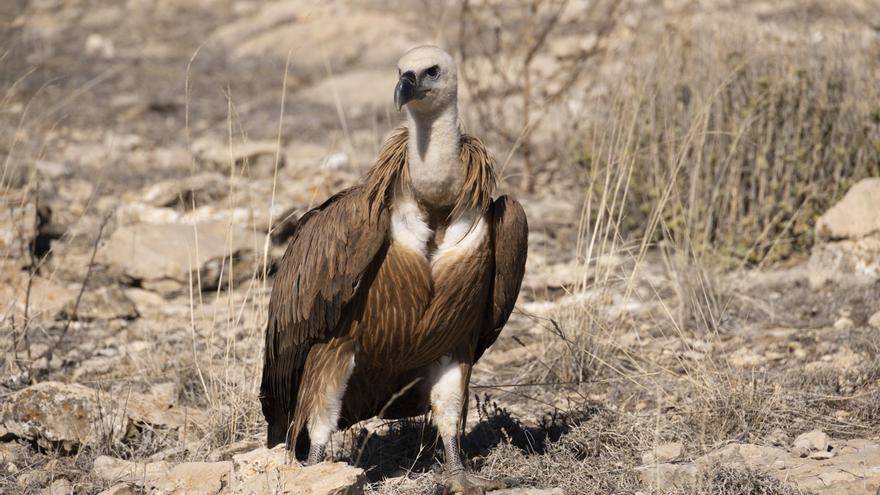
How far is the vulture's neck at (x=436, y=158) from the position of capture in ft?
13.0

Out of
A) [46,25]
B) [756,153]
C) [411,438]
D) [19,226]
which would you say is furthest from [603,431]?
[46,25]

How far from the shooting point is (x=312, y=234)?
169 inches

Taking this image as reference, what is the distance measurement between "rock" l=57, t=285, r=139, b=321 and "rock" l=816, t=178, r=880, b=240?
4.27 meters

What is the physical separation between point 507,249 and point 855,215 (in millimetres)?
3499

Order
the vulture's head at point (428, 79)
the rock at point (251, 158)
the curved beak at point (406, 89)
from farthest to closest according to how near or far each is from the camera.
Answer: the rock at point (251, 158)
the vulture's head at point (428, 79)
the curved beak at point (406, 89)

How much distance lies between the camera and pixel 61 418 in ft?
15.7

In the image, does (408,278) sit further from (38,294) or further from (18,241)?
(18,241)

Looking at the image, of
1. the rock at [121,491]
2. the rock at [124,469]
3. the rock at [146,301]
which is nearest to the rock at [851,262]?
the rock at [146,301]

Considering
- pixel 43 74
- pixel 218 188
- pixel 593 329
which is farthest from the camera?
pixel 43 74

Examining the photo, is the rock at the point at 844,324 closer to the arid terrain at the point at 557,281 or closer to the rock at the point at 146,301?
the arid terrain at the point at 557,281

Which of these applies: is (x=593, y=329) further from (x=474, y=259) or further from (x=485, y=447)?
(x=474, y=259)

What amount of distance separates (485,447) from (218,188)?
4861mm

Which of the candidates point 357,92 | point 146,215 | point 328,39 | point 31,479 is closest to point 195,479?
point 31,479

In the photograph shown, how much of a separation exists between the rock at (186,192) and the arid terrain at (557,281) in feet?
0.10
